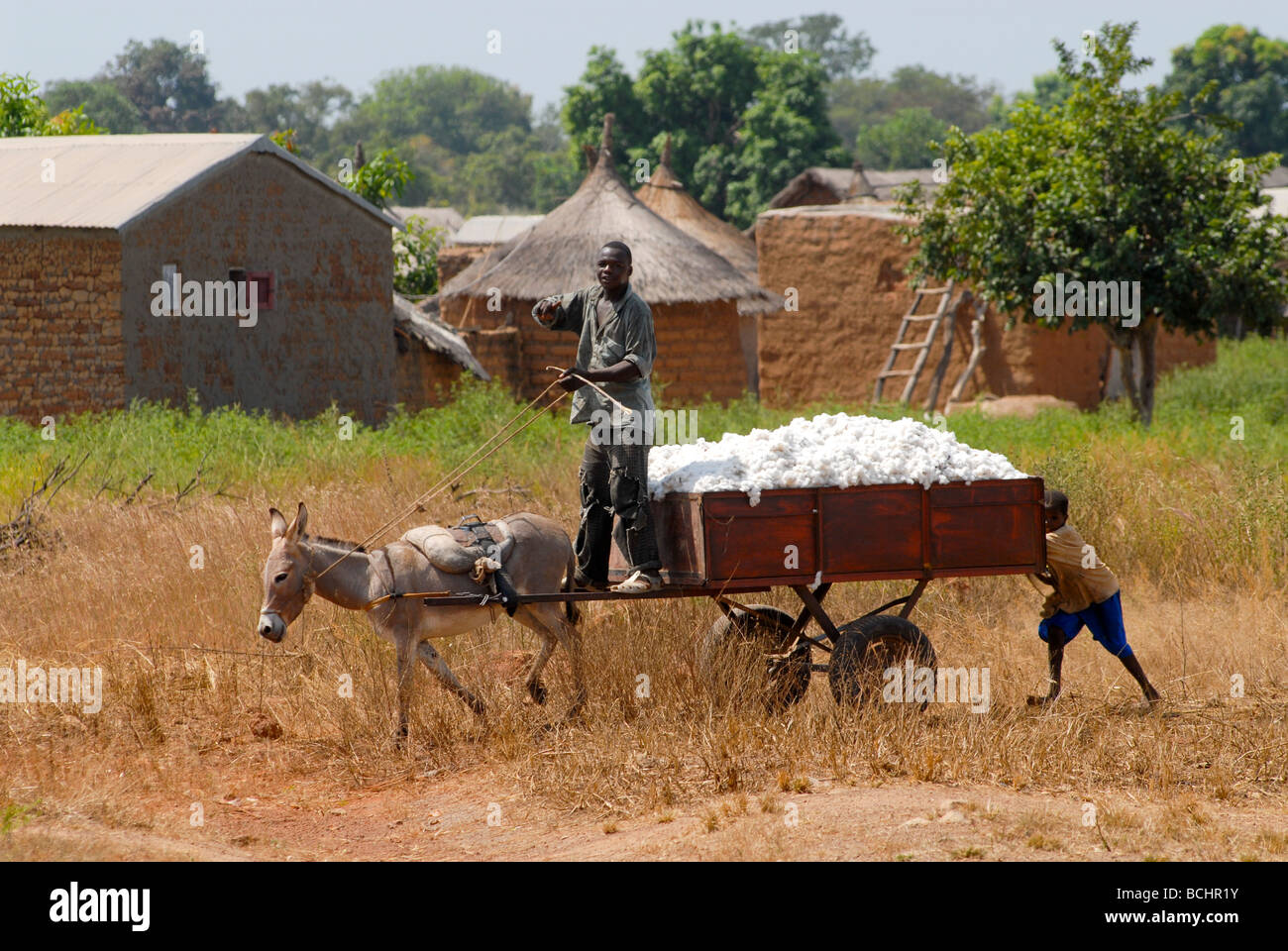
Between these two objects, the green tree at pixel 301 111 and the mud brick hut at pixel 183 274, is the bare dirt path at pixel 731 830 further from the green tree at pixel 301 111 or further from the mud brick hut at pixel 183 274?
the green tree at pixel 301 111

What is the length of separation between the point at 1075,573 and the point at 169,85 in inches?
2742

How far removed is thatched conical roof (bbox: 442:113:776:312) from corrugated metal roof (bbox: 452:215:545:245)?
19267 millimetres

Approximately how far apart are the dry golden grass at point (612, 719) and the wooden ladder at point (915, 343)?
31.9 ft

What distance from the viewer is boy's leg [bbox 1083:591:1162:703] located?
715cm

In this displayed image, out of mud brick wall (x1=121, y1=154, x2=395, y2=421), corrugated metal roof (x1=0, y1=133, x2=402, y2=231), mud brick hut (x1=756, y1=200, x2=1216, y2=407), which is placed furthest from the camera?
mud brick hut (x1=756, y1=200, x2=1216, y2=407)

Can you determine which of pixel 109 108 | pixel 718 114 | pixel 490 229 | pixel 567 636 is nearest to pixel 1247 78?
pixel 718 114

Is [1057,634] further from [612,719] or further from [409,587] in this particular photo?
[409,587]

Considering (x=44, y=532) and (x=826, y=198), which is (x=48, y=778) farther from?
(x=826, y=198)

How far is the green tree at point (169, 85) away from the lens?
68.1 m

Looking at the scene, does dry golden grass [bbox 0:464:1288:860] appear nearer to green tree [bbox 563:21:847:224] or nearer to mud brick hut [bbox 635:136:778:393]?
mud brick hut [bbox 635:136:778:393]

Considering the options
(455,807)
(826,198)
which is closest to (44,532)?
(455,807)

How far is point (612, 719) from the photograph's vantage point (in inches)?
269

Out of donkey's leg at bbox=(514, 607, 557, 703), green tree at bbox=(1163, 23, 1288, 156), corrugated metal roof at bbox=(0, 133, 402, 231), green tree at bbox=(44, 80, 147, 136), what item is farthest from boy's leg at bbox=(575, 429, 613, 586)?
green tree at bbox=(44, 80, 147, 136)

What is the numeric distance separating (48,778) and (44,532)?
12.4 feet
